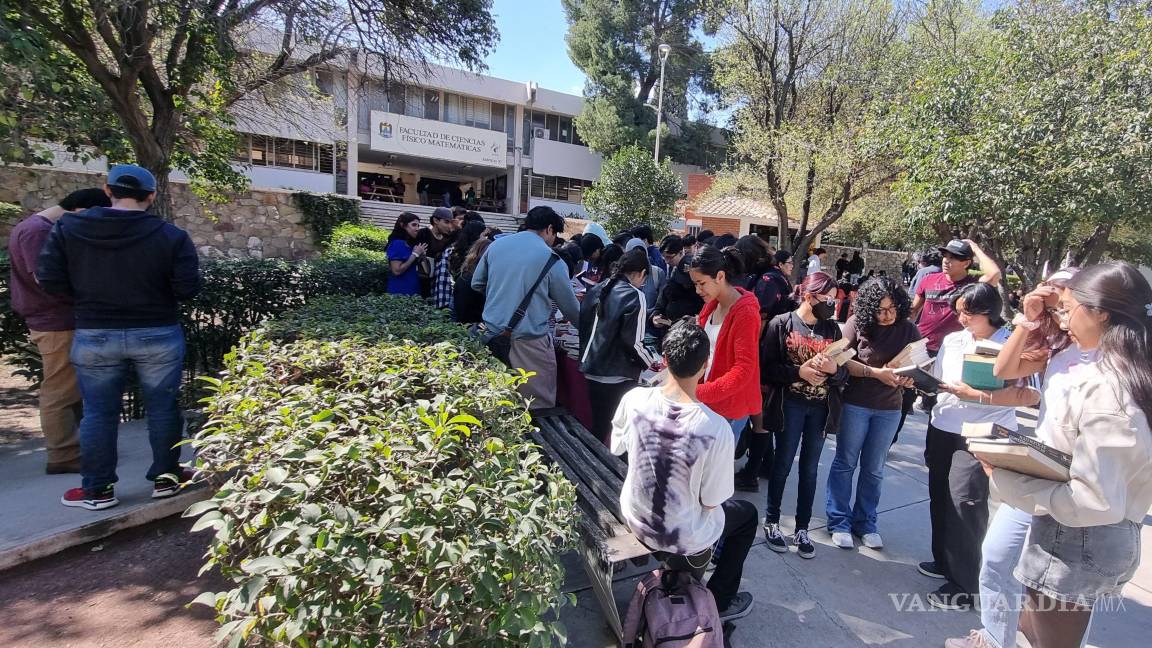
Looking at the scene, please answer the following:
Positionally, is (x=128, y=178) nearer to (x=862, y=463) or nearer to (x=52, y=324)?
(x=52, y=324)

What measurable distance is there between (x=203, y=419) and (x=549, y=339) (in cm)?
236

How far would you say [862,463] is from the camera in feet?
11.7

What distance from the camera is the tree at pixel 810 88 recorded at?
14359 mm

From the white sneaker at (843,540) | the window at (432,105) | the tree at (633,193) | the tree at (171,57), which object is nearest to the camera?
the white sneaker at (843,540)

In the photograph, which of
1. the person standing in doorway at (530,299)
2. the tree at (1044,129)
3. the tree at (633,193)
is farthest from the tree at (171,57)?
the tree at (633,193)

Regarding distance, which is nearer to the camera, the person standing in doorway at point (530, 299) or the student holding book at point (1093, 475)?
the student holding book at point (1093, 475)

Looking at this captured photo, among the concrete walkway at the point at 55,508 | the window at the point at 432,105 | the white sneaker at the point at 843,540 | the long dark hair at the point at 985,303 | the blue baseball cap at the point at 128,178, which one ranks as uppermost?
the window at the point at 432,105

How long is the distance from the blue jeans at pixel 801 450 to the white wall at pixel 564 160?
1177 inches

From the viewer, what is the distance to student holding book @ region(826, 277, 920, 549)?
337 centimetres

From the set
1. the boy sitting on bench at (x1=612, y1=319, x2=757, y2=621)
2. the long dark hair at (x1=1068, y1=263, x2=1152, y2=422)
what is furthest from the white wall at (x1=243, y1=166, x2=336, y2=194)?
the long dark hair at (x1=1068, y1=263, x2=1152, y2=422)

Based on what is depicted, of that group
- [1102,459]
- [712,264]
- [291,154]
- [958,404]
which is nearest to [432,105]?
[291,154]

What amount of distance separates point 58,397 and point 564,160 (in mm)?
30583

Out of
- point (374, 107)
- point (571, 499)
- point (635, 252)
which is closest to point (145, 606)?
point (571, 499)

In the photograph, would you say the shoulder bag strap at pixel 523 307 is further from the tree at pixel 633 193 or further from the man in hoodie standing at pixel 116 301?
the tree at pixel 633 193
